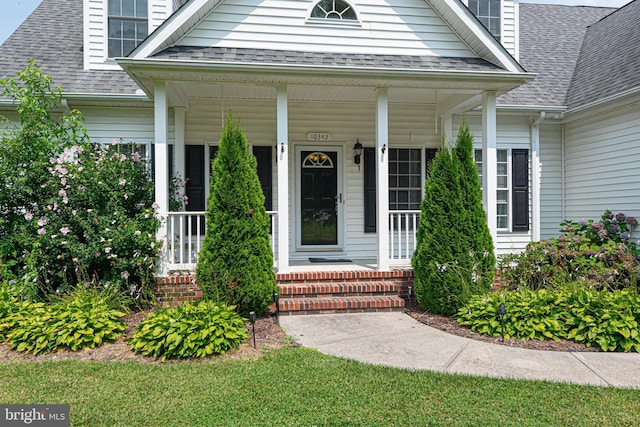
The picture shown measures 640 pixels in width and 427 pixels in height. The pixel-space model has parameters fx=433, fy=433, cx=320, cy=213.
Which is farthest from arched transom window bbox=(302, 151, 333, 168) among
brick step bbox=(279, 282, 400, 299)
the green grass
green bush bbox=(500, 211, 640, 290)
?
the green grass

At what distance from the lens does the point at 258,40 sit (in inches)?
255

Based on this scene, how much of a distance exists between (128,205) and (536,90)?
7.79 meters

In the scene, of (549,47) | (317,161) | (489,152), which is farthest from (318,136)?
(549,47)

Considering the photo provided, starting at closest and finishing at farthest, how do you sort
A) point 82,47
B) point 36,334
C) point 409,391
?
point 409,391, point 36,334, point 82,47

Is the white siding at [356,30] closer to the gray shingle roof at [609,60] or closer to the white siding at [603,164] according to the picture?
the gray shingle roof at [609,60]

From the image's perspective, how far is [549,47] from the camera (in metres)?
10.2

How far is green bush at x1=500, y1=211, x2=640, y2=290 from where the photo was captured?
19.5 ft

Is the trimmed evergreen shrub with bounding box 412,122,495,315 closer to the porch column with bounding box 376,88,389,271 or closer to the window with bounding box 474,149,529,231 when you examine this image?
the porch column with bounding box 376,88,389,271

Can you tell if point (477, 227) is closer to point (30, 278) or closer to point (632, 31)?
point (30, 278)

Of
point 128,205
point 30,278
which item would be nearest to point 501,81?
point 128,205

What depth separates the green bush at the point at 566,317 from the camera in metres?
4.41

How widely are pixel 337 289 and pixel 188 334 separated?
2436 mm

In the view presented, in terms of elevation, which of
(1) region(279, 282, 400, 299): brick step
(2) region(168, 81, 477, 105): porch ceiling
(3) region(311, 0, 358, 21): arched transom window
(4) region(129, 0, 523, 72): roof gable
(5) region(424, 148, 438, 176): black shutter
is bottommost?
(1) region(279, 282, 400, 299): brick step

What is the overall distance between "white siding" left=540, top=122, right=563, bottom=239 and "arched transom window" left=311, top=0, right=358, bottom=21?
4.76 m
